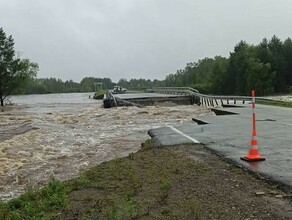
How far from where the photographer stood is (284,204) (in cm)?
473

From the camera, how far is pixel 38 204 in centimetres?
563

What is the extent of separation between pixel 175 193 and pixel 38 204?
218 cm

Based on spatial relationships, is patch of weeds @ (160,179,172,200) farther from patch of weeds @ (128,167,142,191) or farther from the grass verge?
patch of weeds @ (128,167,142,191)

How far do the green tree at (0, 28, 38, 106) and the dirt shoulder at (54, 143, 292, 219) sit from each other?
6504cm

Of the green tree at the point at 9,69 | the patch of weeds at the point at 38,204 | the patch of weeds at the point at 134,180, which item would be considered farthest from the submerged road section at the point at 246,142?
the green tree at the point at 9,69

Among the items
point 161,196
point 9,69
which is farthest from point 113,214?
point 9,69

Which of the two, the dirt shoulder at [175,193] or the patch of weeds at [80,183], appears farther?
the patch of weeds at [80,183]

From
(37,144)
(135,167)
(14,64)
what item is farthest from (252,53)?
(135,167)

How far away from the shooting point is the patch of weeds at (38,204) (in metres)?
5.21

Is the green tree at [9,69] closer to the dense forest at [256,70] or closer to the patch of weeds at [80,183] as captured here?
the dense forest at [256,70]

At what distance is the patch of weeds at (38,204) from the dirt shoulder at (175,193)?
7.4 inches

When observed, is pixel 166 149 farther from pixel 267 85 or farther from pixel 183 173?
pixel 267 85

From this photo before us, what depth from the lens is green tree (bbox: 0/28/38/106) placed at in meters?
67.3

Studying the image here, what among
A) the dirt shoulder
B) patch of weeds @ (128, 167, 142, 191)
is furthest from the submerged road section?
patch of weeds @ (128, 167, 142, 191)
